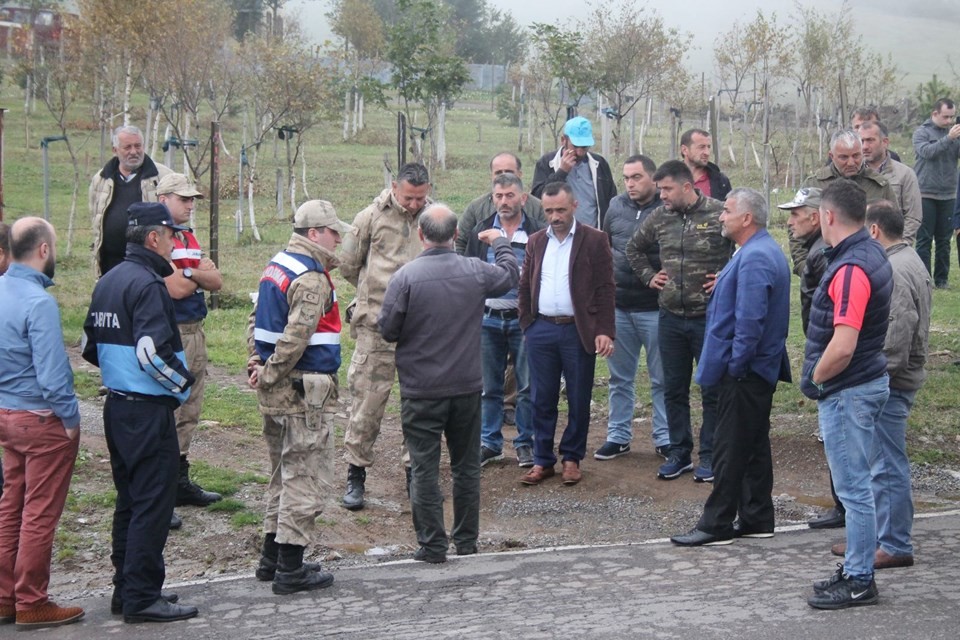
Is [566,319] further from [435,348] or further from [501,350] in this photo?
[435,348]

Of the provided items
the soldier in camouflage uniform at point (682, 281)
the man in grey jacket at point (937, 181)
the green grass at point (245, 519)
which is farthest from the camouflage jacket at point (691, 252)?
the man in grey jacket at point (937, 181)

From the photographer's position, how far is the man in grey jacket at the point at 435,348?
21.6ft

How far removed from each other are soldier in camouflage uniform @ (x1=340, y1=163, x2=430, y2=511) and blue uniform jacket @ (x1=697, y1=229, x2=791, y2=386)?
7.48 ft

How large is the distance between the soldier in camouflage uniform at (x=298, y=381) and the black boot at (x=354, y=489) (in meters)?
1.47

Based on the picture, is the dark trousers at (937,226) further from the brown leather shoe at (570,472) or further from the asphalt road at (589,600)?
the asphalt road at (589,600)

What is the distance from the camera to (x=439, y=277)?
658cm

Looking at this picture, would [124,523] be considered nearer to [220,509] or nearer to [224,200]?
[220,509]

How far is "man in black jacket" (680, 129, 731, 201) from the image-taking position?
898cm

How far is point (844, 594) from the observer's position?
5.51 m

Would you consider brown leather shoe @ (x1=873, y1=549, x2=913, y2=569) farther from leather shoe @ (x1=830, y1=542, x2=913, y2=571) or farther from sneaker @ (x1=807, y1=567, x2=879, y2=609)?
sneaker @ (x1=807, y1=567, x2=879, y2=609)

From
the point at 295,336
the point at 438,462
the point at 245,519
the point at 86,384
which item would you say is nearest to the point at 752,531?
the point at 438,462

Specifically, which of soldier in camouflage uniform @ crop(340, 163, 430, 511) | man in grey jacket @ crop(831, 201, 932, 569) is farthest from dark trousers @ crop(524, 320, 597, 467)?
man in grey jacket @ crop(831, 201, 932, 569)

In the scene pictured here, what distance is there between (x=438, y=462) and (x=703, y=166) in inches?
149

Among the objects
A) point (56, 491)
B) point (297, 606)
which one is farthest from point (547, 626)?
point (56, 491)
